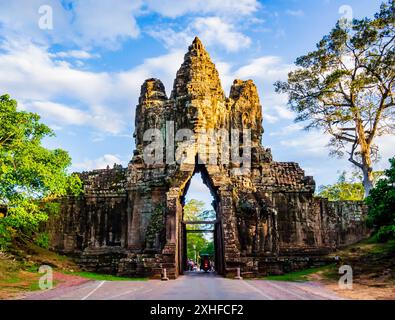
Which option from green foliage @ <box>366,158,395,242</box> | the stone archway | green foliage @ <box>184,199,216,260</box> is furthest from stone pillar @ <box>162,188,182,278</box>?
green foliage @ <box>184,199,216,260</box>

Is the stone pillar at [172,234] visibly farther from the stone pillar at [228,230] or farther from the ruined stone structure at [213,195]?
the stone pillar at [228,230]

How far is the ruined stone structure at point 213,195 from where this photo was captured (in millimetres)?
21922

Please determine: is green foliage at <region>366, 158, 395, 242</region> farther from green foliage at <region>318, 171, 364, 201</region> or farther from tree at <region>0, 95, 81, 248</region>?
green foliage at <region>318, 171, 364, 201</region>

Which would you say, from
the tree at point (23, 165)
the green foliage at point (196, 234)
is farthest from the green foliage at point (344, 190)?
the tree at point (23, 165)

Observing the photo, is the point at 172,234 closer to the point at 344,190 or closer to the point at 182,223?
the point at 182,223

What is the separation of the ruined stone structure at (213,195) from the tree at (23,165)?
615 centimetres

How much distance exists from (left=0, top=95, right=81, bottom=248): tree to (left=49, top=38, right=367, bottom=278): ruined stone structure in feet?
20.2

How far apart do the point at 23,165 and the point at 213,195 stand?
11.5 m

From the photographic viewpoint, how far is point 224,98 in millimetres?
25844

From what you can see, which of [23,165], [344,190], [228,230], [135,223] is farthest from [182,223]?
[344,190]

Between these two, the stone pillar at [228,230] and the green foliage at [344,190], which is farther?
the green foliage at [344,190]

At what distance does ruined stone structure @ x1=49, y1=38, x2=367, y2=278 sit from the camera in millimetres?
21922

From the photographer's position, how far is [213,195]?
23.9m
